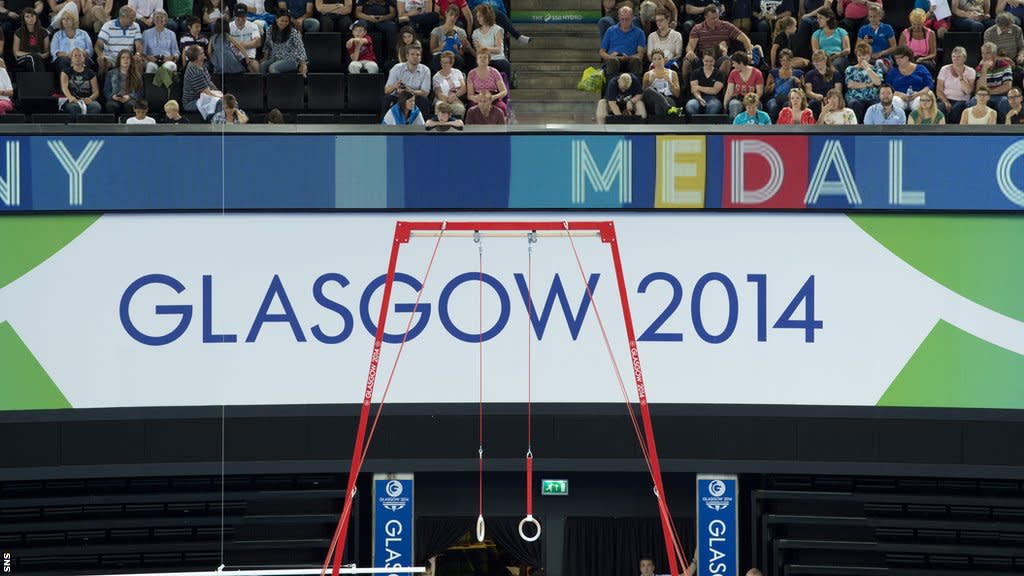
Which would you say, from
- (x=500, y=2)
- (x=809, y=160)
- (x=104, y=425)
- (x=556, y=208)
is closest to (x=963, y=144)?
(x=809, y=160)

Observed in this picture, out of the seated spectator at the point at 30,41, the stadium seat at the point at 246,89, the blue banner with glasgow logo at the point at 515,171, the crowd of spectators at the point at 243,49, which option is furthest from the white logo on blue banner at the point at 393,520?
the seated spectator at the point at 30,41

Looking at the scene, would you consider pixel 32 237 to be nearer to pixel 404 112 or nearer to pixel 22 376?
pixel 22 376

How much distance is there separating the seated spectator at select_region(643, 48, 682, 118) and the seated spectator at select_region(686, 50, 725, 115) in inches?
6.2

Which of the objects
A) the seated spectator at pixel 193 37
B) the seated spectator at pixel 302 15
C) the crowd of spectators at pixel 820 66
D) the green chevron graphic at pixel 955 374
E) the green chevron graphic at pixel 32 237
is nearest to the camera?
the green chevron graphic at pixel 32 237

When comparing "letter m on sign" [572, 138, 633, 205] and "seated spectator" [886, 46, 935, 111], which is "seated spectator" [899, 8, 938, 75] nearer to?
"seated spectator" [886, 46, 935, 111]

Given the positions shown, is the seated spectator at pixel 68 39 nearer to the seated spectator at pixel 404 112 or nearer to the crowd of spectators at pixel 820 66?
the seated spectator at pixel 404 112

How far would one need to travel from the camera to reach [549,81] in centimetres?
1584

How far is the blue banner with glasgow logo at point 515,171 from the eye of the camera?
13.3 m

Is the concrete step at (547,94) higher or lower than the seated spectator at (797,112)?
higher

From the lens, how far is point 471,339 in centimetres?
1366

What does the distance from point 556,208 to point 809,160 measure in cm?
234

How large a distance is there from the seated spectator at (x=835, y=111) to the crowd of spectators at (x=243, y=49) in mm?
2979

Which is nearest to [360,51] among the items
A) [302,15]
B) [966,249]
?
[302,15]

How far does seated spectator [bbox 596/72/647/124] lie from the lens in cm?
1386
